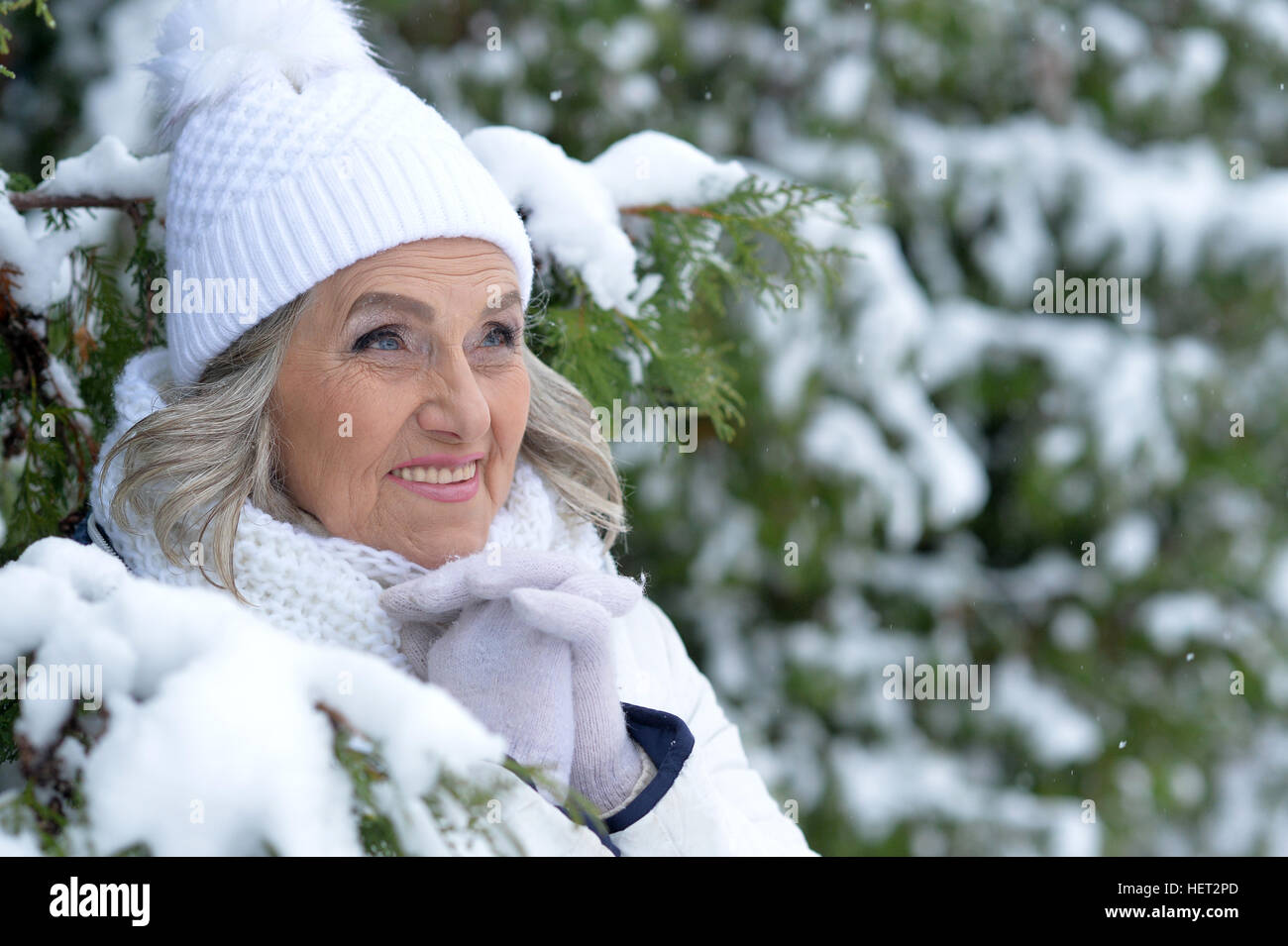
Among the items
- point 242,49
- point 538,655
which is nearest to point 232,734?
point 538,655

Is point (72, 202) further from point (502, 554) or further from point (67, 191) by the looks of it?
point (502, 554)

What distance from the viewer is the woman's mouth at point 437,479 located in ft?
5.51

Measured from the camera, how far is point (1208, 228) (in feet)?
13.8

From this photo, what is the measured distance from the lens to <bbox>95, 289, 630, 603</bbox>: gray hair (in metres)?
1.60

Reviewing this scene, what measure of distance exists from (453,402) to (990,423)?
3.19 meters

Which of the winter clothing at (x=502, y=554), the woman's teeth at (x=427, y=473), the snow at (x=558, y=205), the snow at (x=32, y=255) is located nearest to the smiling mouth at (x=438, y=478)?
the woman's teeth at (x=427, y=473)

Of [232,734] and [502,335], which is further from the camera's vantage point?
[502,335]

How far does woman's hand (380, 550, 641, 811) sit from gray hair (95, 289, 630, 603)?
0.84 ft

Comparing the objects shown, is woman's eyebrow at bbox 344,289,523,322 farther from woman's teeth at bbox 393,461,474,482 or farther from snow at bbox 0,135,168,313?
snow at bbox 0,135,168,313

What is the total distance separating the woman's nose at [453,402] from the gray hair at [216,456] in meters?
0.21

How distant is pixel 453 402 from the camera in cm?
164

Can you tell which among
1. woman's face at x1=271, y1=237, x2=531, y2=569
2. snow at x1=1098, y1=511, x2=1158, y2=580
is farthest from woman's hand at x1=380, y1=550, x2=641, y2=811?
snow at x1=1098, y1=511, x2=1158, y2=580
